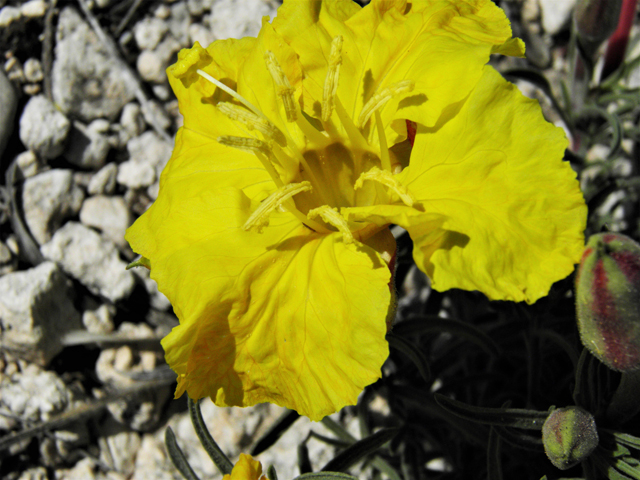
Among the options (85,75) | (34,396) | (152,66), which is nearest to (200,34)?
(152,66)

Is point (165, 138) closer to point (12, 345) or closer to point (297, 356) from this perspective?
point (12, 345)

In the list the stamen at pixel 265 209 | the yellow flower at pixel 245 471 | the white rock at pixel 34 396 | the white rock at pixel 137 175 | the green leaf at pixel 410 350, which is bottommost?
the white rock at pixel 34 396

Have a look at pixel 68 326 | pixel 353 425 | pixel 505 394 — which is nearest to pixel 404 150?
pixel 505 394

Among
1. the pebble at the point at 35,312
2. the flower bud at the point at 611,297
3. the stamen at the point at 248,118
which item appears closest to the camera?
the flower bud at the point at 611,297

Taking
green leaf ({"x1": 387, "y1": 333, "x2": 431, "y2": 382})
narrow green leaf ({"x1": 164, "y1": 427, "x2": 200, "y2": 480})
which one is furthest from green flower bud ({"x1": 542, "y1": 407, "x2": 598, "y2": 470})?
narrow green leaf ({"x1": 164, "y1": 427, "x2": 200, "y2": 480})

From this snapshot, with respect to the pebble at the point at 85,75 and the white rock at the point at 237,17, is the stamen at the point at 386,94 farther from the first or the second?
the pebble at the point at 85,75

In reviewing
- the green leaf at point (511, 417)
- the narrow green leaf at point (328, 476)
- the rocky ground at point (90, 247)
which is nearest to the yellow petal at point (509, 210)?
the green leaf at point (511, 417)
